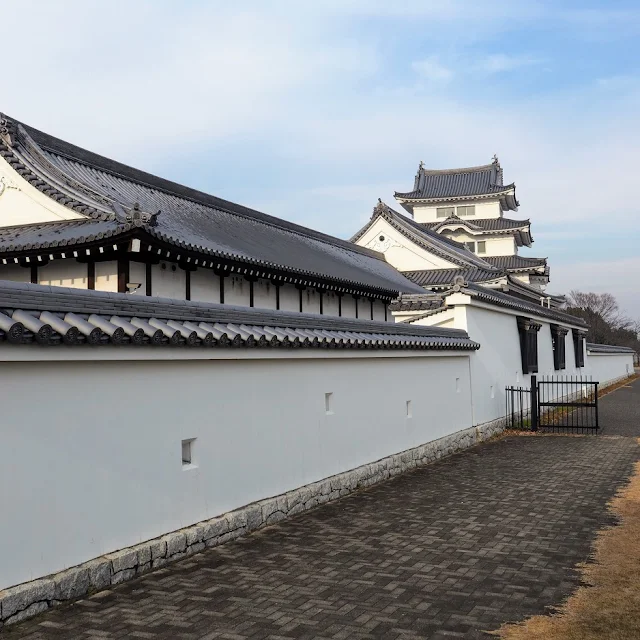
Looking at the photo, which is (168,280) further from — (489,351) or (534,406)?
(534,406)

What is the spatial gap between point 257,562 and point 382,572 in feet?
4.48

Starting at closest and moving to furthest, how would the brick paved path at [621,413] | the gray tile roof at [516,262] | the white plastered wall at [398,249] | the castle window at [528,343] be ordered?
1. the brick paved path at [621,413]
2. the castle window at [528,343]
3. the white plastered wall at [398,249]
4. the gray tile roof at [516,262]

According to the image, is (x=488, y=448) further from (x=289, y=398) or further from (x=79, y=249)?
(x=79, y=249)

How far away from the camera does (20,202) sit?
1502cm

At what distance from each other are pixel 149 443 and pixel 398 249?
2725 cm

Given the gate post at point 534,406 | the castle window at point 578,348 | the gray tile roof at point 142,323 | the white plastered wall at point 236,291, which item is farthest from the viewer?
the castle window at point 578,348

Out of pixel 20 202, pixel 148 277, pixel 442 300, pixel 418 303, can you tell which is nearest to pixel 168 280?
pixel 148 277

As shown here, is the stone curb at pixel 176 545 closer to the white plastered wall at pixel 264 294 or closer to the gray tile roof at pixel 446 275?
the white plastered wall at pixel 264 294

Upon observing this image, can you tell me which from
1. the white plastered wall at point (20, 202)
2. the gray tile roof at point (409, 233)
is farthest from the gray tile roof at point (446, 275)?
the white plastered wall at point (20, 202)

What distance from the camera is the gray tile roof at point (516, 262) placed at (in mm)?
44281

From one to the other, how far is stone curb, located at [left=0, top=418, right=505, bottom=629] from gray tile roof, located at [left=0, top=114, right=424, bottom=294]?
17.0ft

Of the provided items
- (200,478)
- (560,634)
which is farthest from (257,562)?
(560,634)

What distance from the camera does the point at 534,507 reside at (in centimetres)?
1048

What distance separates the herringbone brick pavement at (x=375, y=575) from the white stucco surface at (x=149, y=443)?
582 millimetres
